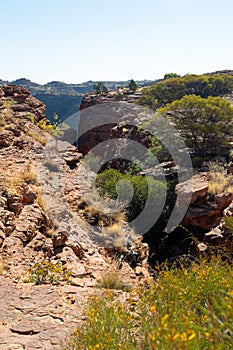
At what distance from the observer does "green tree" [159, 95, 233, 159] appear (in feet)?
50.6

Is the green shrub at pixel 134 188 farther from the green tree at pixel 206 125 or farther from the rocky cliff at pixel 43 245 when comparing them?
the green tree at pixel 206 125

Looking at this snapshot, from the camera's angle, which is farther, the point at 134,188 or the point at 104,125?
the point at 104,125

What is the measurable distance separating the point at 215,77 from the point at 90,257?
26988 mm

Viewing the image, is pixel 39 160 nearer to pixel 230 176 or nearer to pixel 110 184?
pixel 110 184

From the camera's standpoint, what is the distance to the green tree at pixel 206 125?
15.4 m

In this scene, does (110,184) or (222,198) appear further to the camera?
(110,184)

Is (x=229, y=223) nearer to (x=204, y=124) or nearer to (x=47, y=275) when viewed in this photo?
(x=47, y=275)

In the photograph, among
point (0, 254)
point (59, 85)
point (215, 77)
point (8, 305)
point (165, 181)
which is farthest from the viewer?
point (59, 85)

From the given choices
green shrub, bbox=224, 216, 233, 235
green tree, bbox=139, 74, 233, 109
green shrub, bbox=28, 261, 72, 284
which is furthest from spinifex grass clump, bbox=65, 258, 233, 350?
→ green tree, bbox=139, 74, 233, 109

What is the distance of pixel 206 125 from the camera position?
1552 cm

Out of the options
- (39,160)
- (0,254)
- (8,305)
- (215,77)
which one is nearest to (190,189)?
(39,160)

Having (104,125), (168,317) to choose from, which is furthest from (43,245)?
(104,125)

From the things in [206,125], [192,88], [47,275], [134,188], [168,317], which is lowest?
[134,188]

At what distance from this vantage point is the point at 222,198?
8.75 meters
